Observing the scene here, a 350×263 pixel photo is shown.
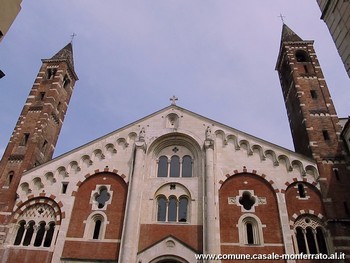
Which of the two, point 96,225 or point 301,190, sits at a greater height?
point 301,190

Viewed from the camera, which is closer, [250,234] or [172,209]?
[250,234]

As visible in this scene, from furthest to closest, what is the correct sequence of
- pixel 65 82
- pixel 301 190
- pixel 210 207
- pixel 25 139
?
1. pixel 65 82
2. pixel 25 139
3. pixel 301 190
4. pixel 210 207

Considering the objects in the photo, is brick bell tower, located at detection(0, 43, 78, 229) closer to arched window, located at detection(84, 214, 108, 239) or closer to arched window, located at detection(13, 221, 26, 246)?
arched window, located at detection(13, 221, 26, 246)

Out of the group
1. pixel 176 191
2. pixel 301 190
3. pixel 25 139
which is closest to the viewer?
pixel 301 190

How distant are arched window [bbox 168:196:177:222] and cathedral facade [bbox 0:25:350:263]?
64mm

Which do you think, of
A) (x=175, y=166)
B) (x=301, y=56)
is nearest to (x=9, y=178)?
(x=175, y=166)

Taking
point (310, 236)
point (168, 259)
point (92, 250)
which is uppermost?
point (310, 236)

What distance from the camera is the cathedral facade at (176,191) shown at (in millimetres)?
17828

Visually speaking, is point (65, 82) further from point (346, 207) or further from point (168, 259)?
point (346, 207)

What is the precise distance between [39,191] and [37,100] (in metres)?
8.67

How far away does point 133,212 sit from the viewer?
1853cm

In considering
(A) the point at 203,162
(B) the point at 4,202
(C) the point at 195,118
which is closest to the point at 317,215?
(A) the point at 203,162

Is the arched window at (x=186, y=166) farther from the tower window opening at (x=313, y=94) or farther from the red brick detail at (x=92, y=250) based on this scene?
the tower window opening at (x=313, y=94)

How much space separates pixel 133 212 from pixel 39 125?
35.3 ft
